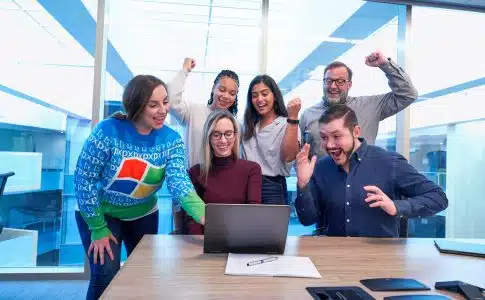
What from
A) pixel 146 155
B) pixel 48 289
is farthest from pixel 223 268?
pixel 48 289

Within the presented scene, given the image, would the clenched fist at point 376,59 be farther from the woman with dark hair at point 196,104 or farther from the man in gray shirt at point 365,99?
the woman with dark hair at point 196,104

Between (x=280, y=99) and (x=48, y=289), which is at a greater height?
(x=280, y=99)

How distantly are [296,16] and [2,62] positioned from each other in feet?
8.59

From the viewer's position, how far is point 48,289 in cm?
268

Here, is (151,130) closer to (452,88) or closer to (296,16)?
(296,16)

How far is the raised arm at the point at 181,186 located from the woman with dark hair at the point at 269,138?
1.79ft

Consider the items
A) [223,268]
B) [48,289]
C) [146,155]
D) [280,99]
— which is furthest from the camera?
[48,289]

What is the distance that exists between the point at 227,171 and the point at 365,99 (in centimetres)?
114

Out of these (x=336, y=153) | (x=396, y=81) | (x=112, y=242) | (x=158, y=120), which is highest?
(x=396, y=81)

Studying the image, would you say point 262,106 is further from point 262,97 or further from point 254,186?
point 254,186

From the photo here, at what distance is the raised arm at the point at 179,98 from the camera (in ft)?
7.12

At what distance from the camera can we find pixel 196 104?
222 centimetres

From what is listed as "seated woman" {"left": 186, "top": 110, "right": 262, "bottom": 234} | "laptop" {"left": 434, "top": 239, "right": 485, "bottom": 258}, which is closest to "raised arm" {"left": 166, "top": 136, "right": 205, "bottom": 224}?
"seated woman" {"left": 186, "top": 110, "right": 262, "bottom": 234}

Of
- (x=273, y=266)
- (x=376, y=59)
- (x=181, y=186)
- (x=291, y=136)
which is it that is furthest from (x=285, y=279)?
(x=376, y=59)
